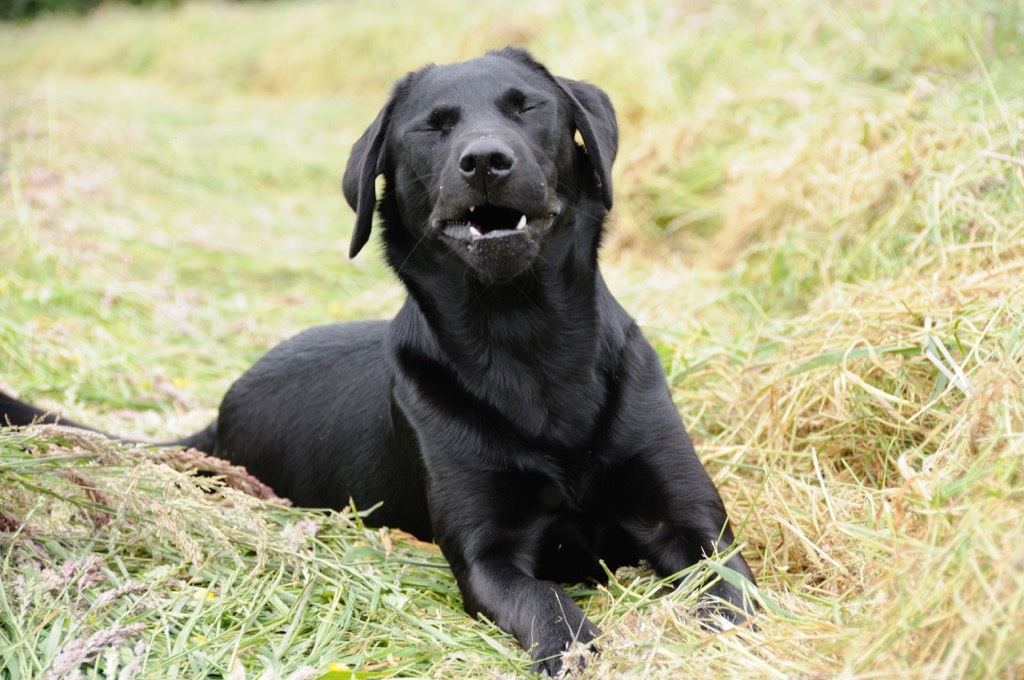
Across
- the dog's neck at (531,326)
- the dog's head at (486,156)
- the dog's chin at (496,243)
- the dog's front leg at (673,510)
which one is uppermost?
the dog's head at (486,156)

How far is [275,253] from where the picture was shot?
7289 millimetres

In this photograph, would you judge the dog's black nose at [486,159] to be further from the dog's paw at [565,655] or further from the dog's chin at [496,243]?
the dog's paw at [565,655]

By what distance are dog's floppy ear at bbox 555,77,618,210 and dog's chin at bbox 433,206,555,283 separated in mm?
245

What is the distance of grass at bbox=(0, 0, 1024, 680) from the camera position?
2.29m

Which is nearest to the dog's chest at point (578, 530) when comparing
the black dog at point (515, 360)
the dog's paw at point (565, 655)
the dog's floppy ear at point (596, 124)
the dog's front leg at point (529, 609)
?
the black dog at point (515, 360)

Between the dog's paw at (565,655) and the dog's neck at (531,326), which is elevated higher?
the dog's neck at (531,326)

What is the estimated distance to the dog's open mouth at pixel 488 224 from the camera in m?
2.82

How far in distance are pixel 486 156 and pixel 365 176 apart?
1.94 ft

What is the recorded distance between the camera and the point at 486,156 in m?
2.68

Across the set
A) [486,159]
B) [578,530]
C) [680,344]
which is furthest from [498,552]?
[680,344]

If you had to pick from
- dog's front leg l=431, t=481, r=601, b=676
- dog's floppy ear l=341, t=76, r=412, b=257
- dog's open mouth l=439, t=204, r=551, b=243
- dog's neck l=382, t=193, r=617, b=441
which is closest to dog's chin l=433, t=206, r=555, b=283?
dog's open mouth l=439, t=204, r=551, b=243

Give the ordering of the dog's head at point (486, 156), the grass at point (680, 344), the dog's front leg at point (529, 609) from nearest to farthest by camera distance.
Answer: the grass at point (680, 344) < the dog's front leg at point (529, 609) < the dog's head at point (486, 156)

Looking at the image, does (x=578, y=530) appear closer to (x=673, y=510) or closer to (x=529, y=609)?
(x=673, y=510)

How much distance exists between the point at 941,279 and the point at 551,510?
1.80 meters
